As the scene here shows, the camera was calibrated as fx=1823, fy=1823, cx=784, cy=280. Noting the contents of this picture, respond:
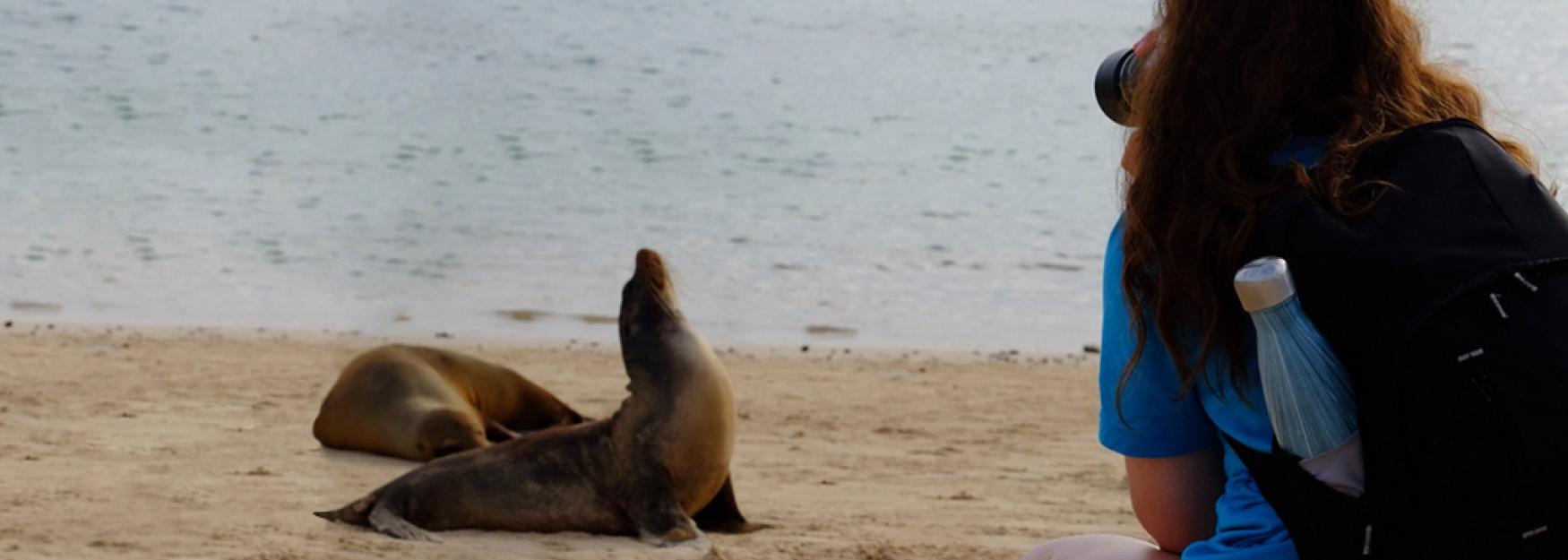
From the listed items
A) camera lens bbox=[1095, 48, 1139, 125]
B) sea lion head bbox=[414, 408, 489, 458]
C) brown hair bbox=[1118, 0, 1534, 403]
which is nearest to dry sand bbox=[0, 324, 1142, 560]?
sea lion head bbox=[414, 408, 489, 458]

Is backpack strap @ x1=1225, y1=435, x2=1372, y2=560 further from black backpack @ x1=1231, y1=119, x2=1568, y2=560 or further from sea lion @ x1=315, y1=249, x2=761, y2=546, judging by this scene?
sea lion @ x1=315, y1=249, x2=761, y2=546

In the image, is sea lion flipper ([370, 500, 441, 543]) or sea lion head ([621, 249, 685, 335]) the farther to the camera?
sea lion head ([621, 249, 685, 335])

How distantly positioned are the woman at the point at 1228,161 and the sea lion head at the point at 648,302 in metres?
2.99

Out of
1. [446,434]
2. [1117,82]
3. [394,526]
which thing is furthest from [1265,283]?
[446,434]

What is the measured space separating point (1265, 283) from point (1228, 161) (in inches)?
8.5

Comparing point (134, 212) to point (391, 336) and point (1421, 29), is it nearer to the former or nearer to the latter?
point (391, 336)

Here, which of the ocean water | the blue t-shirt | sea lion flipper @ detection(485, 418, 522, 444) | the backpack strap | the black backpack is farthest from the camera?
the ocean water

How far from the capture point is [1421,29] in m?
2.23

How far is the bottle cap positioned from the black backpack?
0.24 ft

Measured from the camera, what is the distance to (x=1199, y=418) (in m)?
2.21

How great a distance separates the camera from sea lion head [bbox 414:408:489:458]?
5.86m

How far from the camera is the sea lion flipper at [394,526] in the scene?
477 centimetres

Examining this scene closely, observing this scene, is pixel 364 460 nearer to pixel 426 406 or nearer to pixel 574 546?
pixel 426 406

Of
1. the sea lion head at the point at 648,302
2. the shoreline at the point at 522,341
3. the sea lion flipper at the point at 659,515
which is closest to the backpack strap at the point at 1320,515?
the sea lion flipper at the point at 659,515
